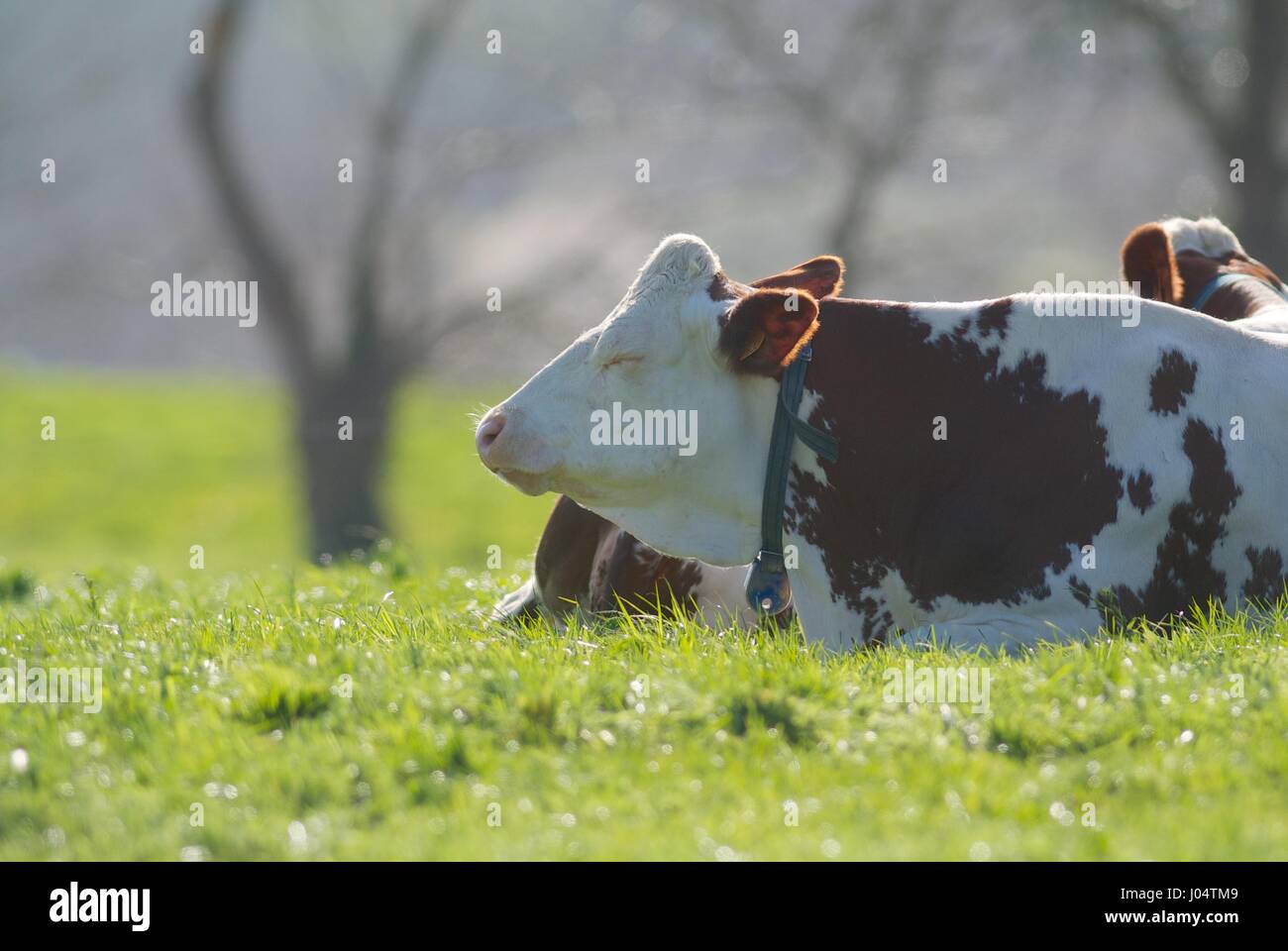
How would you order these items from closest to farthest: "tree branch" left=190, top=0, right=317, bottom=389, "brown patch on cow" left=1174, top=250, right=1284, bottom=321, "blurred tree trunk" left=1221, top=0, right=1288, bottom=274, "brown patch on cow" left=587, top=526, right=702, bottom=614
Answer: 1. "brown patch on cow" left=587, top=526, right=702, bottom=614
2. "brown patch on cow" left=1174, top=250, right=1284, bottom=321
3. "tree branch" left=190, top=0, right=317, bottom=389
4. "blurred tree trunk" left=1221, top=0, right=1288, bottom=274

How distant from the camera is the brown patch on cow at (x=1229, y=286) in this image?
26.3ft

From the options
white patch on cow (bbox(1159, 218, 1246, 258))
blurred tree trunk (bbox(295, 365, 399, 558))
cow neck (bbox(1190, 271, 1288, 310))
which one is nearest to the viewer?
cow neck (bbox(1190, 271, 1288, 310))

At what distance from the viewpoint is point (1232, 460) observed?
604cm

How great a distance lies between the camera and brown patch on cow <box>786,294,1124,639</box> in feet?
19.5

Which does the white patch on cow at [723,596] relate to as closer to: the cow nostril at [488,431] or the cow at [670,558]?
the cow at [670,558]

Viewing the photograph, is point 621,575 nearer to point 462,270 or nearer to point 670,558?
point 670,558

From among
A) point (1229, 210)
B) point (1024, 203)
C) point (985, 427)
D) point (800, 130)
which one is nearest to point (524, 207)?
point (800, 130)

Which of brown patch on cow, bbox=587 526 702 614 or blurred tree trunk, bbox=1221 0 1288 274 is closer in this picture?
brown patch on cow, bbox=587 526 702 614

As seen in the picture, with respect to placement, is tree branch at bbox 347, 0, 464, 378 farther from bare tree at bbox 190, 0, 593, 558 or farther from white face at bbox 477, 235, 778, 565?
white face at bbox 477, 235, 778, 565

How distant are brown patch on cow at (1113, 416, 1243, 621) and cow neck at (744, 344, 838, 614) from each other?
130 cm

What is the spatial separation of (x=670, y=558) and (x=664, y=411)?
1.18 metres

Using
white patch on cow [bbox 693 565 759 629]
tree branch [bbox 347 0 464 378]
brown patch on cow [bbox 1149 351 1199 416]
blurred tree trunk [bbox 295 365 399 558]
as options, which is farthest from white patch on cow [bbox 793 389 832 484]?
tree branch [bbox 347 0 464 378]

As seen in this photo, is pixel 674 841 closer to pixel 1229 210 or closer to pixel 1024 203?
pixel 1229 210
